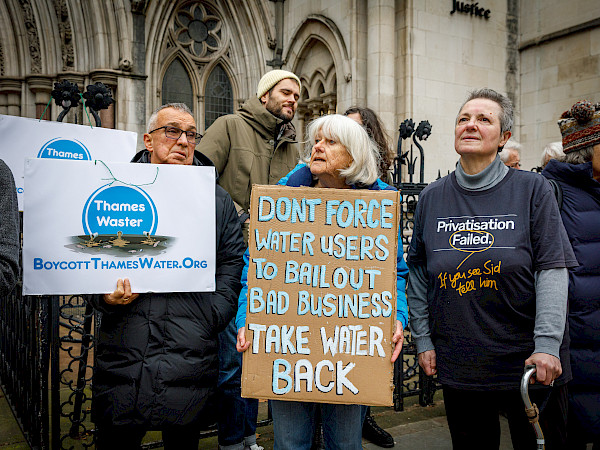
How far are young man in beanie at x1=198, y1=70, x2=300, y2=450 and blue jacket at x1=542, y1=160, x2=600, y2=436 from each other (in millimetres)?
1636

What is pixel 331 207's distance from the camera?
6.57 feet

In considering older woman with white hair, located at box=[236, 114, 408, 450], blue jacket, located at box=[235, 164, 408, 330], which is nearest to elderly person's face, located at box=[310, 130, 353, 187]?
older woman with white hair, located at box=[236, 114, 408, 450]

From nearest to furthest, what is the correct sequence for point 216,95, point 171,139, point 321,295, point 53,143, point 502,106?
point 321,295 < point 502,106 < point 171,139 < point 53,143 < point 216,95

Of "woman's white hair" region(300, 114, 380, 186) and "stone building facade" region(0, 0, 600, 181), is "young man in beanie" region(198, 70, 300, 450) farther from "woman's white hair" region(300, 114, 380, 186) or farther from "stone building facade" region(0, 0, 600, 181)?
"stone building facade" region(0, 0, 600, 181)

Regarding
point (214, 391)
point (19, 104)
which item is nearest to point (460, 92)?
point (19, 104)

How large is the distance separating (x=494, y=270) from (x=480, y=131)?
1.87 feet

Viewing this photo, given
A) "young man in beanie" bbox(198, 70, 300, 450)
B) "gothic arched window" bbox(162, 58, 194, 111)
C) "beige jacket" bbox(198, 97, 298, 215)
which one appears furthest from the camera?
"gothic arched window" bbox(162, 58, 194, 111)

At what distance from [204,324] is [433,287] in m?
0.99

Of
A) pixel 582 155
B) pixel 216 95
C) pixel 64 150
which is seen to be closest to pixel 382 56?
pixel 216 95

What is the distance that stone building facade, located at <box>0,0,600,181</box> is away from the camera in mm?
9805

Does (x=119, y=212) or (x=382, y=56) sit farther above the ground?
(x=382, y=56)

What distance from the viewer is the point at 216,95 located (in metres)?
12.5

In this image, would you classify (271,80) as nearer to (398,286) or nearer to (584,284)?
(398,286)

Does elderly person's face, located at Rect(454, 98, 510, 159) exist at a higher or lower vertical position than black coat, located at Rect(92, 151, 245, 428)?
higher
